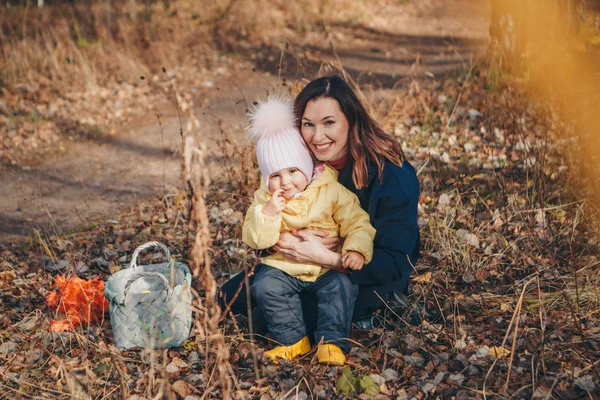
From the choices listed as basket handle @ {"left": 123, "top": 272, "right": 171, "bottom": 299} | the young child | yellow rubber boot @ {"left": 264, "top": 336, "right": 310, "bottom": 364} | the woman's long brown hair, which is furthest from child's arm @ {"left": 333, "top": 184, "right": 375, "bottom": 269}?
basket handle @ {"left": 123, "top": 272, "right": 171, "bottom": 299}

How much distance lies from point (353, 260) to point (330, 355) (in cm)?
54

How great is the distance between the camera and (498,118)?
618cm

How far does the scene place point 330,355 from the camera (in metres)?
3.28

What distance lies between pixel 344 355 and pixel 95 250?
2.67 meters

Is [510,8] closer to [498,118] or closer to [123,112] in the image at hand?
[498,118]

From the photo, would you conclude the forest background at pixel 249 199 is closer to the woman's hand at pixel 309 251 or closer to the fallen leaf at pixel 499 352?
the fallen leaf at pixel 499 352

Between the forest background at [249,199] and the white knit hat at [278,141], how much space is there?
0.46m

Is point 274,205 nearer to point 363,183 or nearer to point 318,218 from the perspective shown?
point 318,218

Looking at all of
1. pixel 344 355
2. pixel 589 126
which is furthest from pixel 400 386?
pixel 589 126

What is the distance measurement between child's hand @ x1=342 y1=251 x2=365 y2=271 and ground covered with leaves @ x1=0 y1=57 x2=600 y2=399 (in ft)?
1.35

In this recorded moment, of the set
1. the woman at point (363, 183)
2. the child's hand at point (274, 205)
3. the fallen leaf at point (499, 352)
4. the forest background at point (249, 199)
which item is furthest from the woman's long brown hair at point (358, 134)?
the fallen leaf at point (499, 352)

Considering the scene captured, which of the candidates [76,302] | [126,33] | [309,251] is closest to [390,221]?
[309,251]

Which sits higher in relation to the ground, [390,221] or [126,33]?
[126,33]

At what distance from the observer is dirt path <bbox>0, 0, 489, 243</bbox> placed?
237 inches
